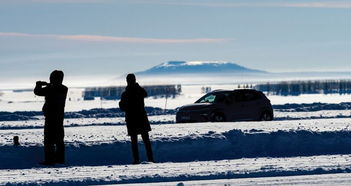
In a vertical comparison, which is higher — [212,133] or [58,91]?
[58,91]

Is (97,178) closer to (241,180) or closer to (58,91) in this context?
(241,180)

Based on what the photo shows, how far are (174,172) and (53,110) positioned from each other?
3.33 m

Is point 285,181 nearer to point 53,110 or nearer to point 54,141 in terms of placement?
point 54,141

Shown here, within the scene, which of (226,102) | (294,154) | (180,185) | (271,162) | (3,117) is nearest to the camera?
(180,185)

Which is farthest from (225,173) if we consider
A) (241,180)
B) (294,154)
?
(294,154)

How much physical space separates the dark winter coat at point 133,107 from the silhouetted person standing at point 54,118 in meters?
1.19

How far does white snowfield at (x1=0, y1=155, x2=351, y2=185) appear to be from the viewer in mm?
11547

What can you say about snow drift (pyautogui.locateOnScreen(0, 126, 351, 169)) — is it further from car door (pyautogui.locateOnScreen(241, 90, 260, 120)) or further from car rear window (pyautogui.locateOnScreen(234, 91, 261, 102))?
car rear window (pyautogui.locateOnScreen(234, 91, 261, 102))

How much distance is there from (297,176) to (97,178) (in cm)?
313

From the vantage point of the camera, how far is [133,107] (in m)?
14.6

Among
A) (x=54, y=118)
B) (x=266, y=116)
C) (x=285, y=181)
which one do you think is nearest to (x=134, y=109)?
(x=54, y=118)

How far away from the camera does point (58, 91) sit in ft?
47.5

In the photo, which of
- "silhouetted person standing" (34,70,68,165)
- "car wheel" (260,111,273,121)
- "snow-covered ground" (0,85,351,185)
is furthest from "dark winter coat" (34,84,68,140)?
"car wheel" (260,111,273,121)

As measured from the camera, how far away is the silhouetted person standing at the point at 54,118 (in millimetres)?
14305
